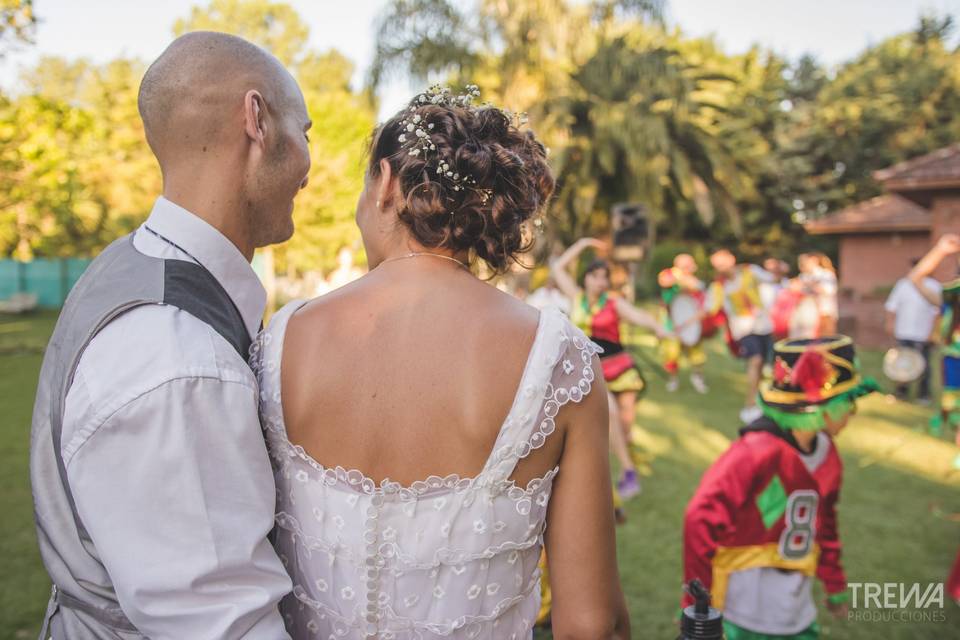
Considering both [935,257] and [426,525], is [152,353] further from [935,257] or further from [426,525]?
[935,257]

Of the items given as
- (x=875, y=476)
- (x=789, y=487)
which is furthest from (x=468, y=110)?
(x=875, y=476)

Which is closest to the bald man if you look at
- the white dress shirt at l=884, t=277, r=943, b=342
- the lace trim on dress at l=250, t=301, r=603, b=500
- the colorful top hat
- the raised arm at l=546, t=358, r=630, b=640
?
the lace trim on dress at l=250, t=301, r=603, b=500

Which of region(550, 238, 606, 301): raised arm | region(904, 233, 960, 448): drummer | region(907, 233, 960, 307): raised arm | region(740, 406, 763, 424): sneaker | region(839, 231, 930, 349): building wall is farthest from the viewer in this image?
region(839, 231, 930, 349): building wall

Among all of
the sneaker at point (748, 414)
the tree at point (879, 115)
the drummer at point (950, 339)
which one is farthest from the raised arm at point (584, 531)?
the tree at point (879, 115)

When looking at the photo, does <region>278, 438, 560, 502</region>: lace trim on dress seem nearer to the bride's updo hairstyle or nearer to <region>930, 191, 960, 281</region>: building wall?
the bride's updo hairstyle

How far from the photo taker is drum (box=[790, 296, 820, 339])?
952 centimetres

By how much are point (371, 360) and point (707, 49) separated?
3869 cm

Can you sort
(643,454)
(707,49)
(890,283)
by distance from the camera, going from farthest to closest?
1. (707,49)
2. (890,283)
3. (643,454)

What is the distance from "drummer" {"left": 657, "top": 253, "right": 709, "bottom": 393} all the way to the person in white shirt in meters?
2.61

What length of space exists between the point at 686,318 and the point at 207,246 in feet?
35.1

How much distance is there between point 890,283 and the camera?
21375 mm

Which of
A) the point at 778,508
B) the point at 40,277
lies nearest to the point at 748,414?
the point at 778,508

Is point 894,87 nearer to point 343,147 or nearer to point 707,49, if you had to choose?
point 707,49

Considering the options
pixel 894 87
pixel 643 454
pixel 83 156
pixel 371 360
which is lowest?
pixel 643 454
